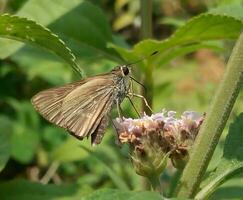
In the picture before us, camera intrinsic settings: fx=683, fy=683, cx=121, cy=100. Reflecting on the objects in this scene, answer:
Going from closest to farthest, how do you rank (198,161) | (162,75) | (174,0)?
(198,161), (174,0), (162,75)

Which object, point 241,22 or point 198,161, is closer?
point 198,161

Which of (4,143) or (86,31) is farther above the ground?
(86,31)

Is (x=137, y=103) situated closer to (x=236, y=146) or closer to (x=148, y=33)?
(x=148, y=33)

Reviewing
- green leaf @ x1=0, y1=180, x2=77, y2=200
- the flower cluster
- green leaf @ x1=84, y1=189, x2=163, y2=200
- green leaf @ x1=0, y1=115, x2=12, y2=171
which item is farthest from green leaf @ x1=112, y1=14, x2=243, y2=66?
green leaf @ x1=84, y1=189, x2=163, y2=200

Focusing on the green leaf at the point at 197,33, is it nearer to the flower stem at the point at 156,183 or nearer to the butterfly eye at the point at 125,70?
the butterfly eye at the point at 125,70

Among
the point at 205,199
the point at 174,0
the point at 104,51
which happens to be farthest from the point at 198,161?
the point at 174,0

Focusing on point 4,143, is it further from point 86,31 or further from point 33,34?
point 33,34

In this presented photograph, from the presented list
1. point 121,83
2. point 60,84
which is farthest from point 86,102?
point 60,84
